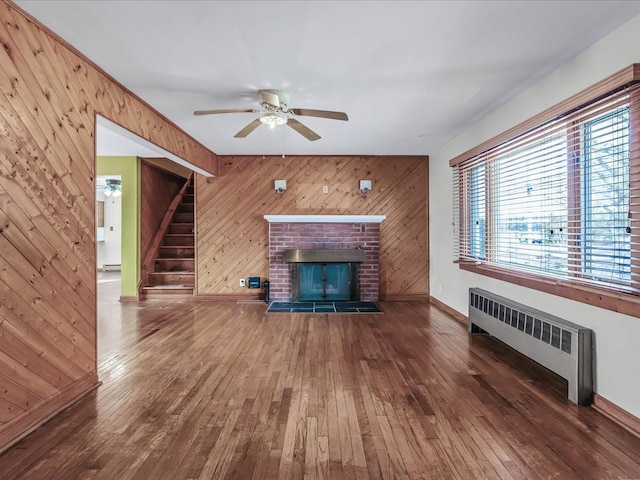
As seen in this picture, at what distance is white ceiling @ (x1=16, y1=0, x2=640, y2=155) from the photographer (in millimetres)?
1997

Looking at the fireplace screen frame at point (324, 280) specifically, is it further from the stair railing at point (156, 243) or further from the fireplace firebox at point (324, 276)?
the stair railing at point (156, 243)

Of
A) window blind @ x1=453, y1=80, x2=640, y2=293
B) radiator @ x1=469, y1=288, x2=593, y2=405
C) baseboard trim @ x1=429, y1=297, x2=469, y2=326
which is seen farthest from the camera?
baseboard trim @ x1=429, y1=297, x2=469, y2=326

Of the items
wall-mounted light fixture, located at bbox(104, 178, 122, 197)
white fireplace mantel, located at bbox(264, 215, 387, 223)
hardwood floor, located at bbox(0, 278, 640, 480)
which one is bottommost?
hardwood floor, located at bbox(0, 278, 640, 480)


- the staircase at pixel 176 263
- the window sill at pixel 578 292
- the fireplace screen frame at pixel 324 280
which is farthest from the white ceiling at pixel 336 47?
the staircase at pixel 176 263

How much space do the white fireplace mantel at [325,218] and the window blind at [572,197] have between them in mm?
2061

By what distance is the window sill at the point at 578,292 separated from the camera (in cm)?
204

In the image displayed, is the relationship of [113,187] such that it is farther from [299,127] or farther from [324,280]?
[299,127]

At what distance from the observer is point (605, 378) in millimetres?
2250

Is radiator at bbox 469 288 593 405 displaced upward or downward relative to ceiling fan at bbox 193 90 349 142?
downward

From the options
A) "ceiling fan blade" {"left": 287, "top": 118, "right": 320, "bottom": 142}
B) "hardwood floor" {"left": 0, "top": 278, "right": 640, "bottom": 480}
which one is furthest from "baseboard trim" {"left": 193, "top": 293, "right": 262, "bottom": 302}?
"ceiling fan blade" {"left": 287, "top": 118, "right": 320, "bottom": 142}

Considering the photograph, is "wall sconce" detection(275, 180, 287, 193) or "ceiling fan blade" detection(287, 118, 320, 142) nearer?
"ceiling fan blade" detection(287, 118, 320, 142)

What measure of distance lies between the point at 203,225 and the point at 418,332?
3920 mm

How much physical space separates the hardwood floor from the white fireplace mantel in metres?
2.47

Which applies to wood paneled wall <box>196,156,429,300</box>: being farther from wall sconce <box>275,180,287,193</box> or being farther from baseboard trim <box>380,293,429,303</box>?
wall sconce <box>275,180,287,193</box>
